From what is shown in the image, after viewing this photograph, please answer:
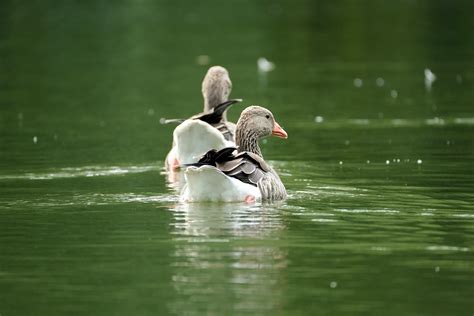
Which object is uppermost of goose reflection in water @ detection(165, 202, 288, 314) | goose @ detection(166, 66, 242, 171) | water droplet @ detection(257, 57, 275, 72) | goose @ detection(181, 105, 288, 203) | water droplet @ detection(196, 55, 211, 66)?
water droplet @ detection(196, 55, 211, 66)

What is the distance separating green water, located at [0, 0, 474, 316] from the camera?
11.2 m

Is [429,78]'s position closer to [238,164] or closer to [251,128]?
[251,128]

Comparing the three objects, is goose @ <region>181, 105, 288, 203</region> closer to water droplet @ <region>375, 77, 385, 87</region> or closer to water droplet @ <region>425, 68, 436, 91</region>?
water droplet @ <region>425, 68, 436, 91</region>

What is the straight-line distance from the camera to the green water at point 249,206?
11.2 metres

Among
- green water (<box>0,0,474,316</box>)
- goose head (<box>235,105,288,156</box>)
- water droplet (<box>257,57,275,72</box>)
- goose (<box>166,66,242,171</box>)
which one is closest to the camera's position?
green water (<box>0,0,474,316</box>)

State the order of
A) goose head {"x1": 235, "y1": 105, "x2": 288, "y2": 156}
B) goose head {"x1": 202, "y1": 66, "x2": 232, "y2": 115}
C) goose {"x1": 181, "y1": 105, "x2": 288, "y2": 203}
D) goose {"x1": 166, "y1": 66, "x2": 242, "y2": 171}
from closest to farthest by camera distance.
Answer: goose {"x1": 181, "y1": 105, "x2": 288, "y2": 203} < goose head {"x1": 235, "y1": 105, "x2": 288, "y2": 156} < goose {"x1": 166, "y1": 66, "x2": 242, "y2": 171} < goose head {"x1": 202, "y1": 66, "x2": 232, "y2": 115}

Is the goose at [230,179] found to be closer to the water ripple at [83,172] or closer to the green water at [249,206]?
the green water at [249,206]

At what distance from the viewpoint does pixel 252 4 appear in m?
65.4

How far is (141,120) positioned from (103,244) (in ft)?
43.0

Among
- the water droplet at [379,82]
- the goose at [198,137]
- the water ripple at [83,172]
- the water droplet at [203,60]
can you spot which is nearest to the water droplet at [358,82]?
the water droplet at [379,82]

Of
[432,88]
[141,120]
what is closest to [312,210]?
[141,120]

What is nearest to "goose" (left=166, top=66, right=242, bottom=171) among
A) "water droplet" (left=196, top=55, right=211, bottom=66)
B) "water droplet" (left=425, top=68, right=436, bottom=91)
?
"water droplet" (left=425, top=68, right=436, bottom=91)

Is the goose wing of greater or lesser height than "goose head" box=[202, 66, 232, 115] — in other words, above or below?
below

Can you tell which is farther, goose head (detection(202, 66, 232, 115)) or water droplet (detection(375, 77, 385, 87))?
water droplet (detection(375, 77, 385, 87))
